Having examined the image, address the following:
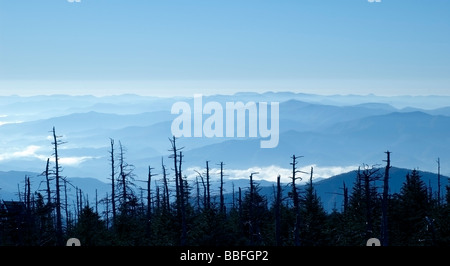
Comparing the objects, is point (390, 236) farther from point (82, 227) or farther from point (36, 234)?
point (36, 234)

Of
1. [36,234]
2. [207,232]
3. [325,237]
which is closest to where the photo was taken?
[207,232]

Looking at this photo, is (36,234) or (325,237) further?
(36,234)

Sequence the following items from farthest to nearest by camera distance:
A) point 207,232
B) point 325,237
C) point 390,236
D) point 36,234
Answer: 1. point 36,234
2. point 390,236
3. point 325,237
4. point 207,232
